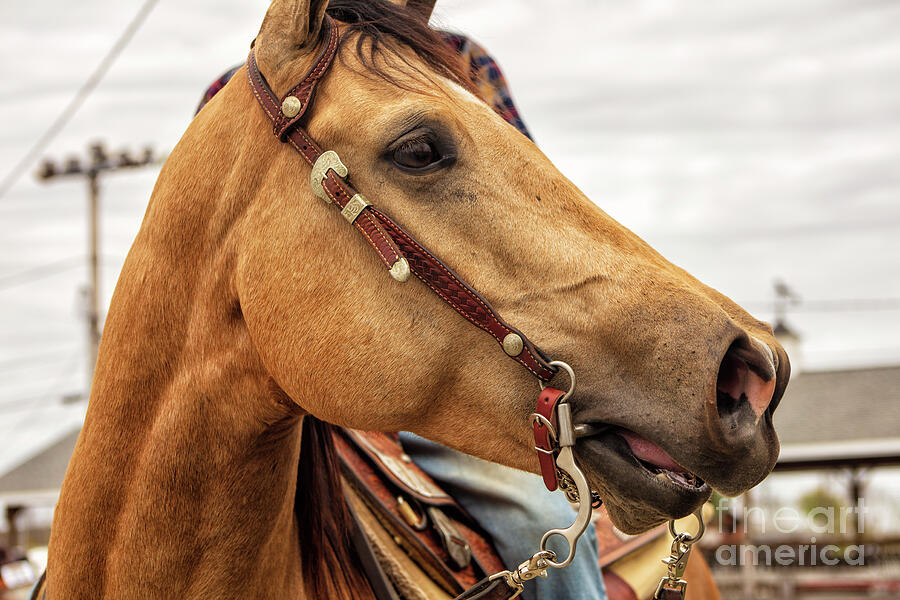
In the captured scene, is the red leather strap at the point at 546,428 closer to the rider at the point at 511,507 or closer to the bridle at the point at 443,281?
the bridle at the point at 443,281

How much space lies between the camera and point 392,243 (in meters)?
1.77

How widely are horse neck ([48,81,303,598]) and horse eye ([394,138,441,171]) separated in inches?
17.3

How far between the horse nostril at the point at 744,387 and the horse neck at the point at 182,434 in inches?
38.9

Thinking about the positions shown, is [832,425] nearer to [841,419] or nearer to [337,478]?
[841,419]

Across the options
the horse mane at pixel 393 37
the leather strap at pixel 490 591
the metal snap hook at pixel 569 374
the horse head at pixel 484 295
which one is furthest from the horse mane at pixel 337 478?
the metal snap hook at pixel 569 374

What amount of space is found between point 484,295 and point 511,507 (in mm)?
1222

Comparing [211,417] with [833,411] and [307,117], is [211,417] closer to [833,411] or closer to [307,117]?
[307,117]

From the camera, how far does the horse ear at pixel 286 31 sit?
189cm

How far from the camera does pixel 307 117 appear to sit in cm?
190

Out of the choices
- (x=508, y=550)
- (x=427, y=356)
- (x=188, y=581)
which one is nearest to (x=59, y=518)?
(x=188, y=581)

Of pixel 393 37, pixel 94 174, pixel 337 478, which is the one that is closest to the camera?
pixel 393 37

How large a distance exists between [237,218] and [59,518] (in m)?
0.93

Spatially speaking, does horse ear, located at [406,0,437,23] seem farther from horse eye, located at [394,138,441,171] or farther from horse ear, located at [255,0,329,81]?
horse eye, located at [394,138,441,171]

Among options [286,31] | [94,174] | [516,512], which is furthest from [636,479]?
[94,174]
